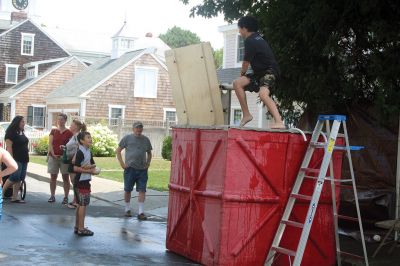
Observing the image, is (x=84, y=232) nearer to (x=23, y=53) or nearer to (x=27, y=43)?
(x=23, y=53)

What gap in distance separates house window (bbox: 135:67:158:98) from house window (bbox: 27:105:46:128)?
822cm

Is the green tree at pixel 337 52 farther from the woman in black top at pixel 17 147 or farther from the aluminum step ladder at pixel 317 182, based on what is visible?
the woman in black top at pixel 17 147

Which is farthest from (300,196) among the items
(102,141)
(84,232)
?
(102,141)

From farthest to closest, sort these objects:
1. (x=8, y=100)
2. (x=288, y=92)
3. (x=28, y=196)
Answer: (x=8, y=100)
(x=28, y=196)
(x=288, y=92)

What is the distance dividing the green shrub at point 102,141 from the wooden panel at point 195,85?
22.4 meters

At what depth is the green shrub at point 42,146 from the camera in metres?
31.9

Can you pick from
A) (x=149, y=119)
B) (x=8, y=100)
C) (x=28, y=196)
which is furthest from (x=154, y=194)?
(x=8, y=100)

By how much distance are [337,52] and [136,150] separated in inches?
169

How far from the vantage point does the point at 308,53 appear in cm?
1038

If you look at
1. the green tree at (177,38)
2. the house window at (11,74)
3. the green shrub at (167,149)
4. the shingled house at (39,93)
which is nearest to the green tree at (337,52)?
the green shrub at (167,149)

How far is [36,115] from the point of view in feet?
155

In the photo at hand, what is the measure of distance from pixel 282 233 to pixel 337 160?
46.9 inches

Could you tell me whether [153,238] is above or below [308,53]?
below

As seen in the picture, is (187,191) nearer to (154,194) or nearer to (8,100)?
(154,194)
